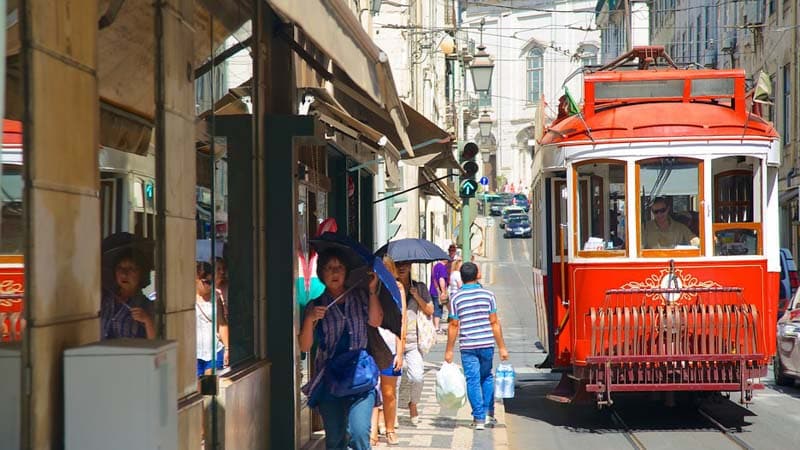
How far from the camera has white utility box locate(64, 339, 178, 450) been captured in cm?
466

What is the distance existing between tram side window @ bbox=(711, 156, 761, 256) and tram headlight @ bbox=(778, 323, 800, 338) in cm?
360

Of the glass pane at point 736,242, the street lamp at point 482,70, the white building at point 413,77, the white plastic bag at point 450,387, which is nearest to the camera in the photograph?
the white plastic bag at point 450,387

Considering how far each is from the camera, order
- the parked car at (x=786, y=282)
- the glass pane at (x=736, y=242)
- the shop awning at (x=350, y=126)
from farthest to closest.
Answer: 1. the parked car at (x=786, y=282)
2. the glass pane at (x=736, y=242)
3. the shop awning at (x=350, y=126)

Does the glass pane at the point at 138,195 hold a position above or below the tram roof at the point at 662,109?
below

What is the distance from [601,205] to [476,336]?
1.90 metres

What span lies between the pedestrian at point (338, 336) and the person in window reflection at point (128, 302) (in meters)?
1.80

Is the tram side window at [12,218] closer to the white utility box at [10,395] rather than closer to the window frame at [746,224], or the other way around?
the white utility box at [10,395]

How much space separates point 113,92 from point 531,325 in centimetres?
2370

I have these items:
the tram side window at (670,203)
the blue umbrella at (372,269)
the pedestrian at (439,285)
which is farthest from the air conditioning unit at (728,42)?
the blue umbrella at (372,269)

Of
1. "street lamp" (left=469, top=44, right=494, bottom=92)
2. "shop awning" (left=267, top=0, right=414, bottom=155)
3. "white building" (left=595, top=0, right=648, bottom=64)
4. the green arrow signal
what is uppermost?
"white building" (left=595, top=0, right=648, bottom=64)

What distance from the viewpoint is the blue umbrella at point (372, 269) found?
7910mm

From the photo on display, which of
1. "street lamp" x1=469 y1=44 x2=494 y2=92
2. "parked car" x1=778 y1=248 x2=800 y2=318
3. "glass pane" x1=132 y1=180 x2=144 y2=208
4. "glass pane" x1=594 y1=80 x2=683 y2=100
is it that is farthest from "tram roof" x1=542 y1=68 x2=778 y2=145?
"street lamp" x1=469 y1=44 x2=494 y2=92

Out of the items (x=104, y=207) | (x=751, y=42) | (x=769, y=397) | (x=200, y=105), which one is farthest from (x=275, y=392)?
(x=751, y=42)

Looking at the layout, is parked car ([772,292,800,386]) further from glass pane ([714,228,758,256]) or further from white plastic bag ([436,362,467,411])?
white plastic bag ([436,362,467,411])
